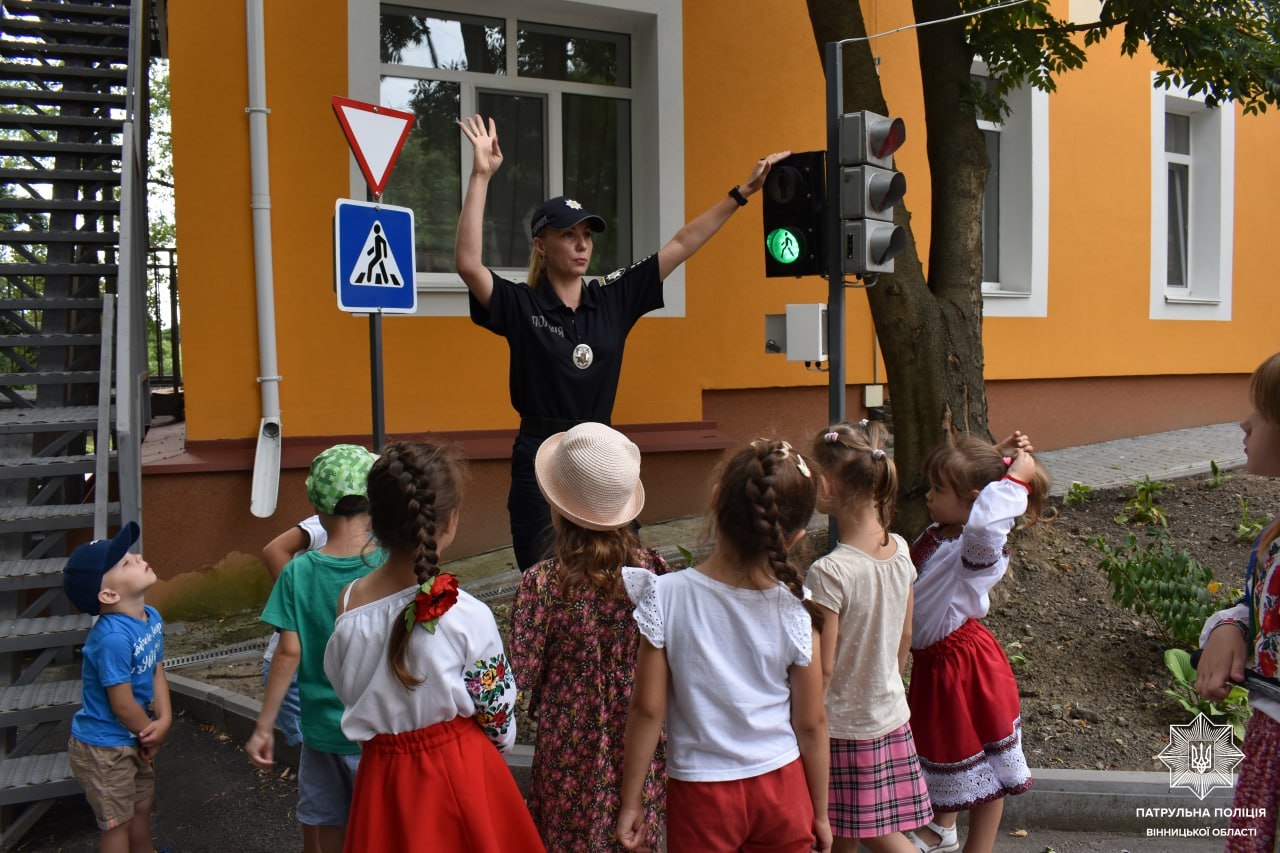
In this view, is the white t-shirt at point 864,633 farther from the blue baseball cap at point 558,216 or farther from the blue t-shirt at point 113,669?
the blue t-shirt at point 113,669

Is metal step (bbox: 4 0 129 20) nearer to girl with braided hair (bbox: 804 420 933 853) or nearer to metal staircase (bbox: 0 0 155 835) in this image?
metal staircase (bbox: 0 0 155 835)

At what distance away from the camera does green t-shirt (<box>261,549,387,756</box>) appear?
9.62 feet

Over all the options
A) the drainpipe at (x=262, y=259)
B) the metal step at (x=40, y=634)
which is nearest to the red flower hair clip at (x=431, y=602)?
the metal step at (x=40, y=634)

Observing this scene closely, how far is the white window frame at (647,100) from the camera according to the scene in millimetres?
7996

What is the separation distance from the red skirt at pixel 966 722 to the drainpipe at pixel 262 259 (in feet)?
16.2

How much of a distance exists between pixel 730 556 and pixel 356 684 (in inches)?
36.6

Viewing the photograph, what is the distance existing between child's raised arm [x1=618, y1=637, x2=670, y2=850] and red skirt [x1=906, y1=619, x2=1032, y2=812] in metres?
1.16

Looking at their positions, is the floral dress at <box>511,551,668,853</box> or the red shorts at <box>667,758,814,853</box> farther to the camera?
the floral dress at <box>511,551,668,853</box>

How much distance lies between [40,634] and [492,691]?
2908 millimetres

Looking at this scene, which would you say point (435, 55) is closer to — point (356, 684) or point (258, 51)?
point (258, 51)

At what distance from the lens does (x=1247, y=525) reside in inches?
280

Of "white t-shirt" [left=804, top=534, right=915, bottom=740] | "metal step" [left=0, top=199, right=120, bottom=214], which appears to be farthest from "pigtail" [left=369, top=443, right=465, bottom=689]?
"metal step" [left=0, top=199, right=120, bottom=214]

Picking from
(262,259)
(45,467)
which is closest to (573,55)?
(262,259)

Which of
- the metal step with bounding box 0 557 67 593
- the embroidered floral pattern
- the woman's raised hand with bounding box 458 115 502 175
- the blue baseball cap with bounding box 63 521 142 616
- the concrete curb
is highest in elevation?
the woman's raised hand with bounding box 458 115 502 175
